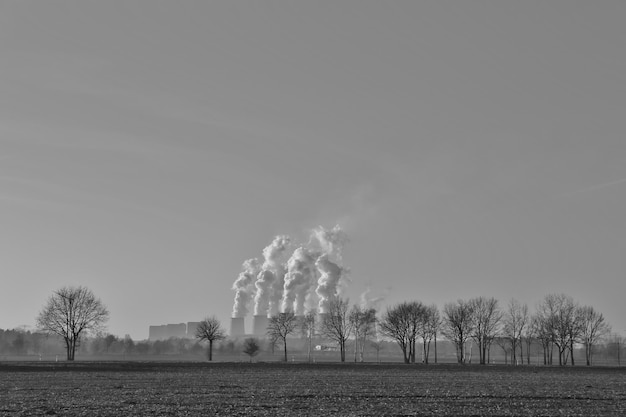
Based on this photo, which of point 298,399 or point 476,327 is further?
point 476,327

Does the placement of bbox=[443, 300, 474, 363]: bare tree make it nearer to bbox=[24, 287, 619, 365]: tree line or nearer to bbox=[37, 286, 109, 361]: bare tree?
bbox=[24, 287, 619, 365]: tree line

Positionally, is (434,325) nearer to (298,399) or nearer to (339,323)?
(339,323)

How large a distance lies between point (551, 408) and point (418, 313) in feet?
359

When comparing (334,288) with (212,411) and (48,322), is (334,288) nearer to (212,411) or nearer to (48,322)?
(48,322)

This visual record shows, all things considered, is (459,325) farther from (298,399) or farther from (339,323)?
(298,399)

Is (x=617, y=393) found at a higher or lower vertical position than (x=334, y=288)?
lower

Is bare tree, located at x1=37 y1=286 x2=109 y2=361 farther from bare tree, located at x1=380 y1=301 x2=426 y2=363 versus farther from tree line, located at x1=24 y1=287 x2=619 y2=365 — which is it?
bare tree, located at x1=380 y1=301 x2=426 y2=363

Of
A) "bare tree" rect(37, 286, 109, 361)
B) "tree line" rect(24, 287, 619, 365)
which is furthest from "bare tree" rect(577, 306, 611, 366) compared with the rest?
"bare tree" rect(37, 286, 109, 361)

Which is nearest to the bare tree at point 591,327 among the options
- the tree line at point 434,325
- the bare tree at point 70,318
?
the tree line at point 434,325

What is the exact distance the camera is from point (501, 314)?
145 metres

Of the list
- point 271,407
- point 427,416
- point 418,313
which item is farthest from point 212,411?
point 418,313

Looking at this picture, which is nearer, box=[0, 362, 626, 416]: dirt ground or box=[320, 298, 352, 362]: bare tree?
box=[0, 362, 626, 416]: dirt ground

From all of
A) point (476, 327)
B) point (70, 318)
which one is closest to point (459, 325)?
point (476, 327)

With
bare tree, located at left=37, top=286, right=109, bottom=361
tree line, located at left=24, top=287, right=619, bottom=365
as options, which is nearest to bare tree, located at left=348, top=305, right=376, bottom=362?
tree line, located at left=24, top=287, right=619, bottom=365
